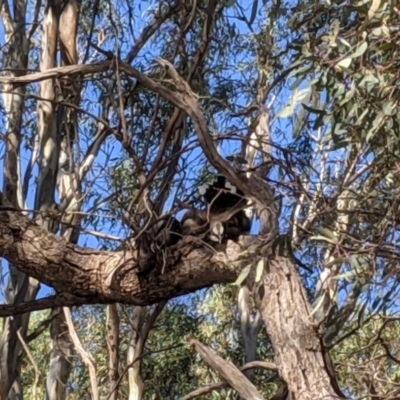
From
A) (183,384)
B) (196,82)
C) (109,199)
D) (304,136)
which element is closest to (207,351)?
(109,199)

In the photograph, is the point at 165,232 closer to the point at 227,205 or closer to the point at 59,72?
the point at 227,205

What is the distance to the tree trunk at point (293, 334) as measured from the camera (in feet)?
7.09

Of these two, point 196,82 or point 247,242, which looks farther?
point 196,82

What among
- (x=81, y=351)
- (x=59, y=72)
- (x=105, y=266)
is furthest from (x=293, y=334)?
(x=81, y=351)

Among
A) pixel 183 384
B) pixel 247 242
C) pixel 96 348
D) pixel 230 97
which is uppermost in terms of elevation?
pixel 230 97

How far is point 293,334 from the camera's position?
86.9 inches

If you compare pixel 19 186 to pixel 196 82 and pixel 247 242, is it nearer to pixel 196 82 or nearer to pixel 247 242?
pixel 196 82

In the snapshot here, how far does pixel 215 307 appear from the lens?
6156 millimetres

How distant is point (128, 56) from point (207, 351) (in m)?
2.20

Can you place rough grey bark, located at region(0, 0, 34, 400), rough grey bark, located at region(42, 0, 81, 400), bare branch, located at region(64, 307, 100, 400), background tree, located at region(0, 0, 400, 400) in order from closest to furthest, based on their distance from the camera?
background tree, located at region(0, 0, 400, 400) < bare branch, located at region(64, 307, 100, 400) < rough grey bark, located at region(0, 0, 34, 400) < rough grey bark, located at region(42, 0, 81, 400)

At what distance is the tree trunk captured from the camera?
2.16 metres

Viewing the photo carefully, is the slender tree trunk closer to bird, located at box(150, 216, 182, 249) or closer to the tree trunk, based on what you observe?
bird, located at box(150, 216, 182, 249)

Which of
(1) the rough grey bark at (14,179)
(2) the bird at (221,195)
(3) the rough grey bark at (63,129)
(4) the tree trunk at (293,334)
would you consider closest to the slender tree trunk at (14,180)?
(1) the rough grey bark at (14,179)

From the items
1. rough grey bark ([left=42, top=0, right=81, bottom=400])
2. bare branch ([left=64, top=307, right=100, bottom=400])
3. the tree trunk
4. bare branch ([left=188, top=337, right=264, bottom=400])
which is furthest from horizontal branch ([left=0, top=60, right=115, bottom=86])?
rough grey bark ([left=42, top=0, right=81, bottom=400])
